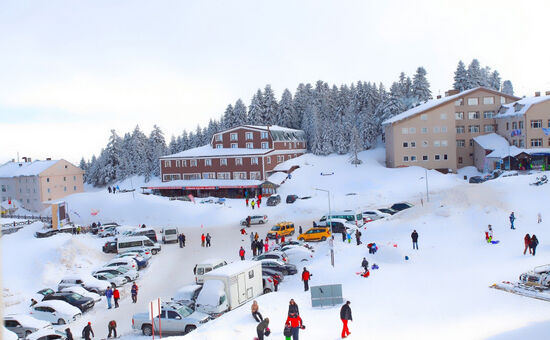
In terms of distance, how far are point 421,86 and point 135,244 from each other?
68741 millimetres

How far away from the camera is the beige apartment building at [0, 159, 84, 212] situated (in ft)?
220

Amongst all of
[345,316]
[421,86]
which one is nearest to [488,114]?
[421,86]

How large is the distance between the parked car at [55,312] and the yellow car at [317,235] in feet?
59.5

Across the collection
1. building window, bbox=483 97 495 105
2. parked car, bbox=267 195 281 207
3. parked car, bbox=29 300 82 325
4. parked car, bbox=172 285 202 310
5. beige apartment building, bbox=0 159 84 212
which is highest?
building window, bbox=483 97 495 105

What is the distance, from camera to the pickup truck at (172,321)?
751 inches

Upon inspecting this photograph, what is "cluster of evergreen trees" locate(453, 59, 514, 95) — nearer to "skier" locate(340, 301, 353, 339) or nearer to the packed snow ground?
the packed snow ground

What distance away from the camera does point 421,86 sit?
88312 mm

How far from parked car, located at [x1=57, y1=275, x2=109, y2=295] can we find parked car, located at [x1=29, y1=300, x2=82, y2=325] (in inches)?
165

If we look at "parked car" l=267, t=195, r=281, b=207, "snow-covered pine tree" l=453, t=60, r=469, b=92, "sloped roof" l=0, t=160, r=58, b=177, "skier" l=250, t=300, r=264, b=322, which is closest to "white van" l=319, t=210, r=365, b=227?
"parked car" l=267, t=195, r=281, b=207

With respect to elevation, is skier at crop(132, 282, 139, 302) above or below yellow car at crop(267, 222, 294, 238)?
below

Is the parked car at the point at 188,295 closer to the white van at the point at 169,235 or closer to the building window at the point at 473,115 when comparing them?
the white van at the point at 169,235

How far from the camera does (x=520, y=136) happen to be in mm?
61281

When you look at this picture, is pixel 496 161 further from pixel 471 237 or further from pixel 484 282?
pixel 484 282

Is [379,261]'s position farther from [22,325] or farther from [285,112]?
[285,112]
